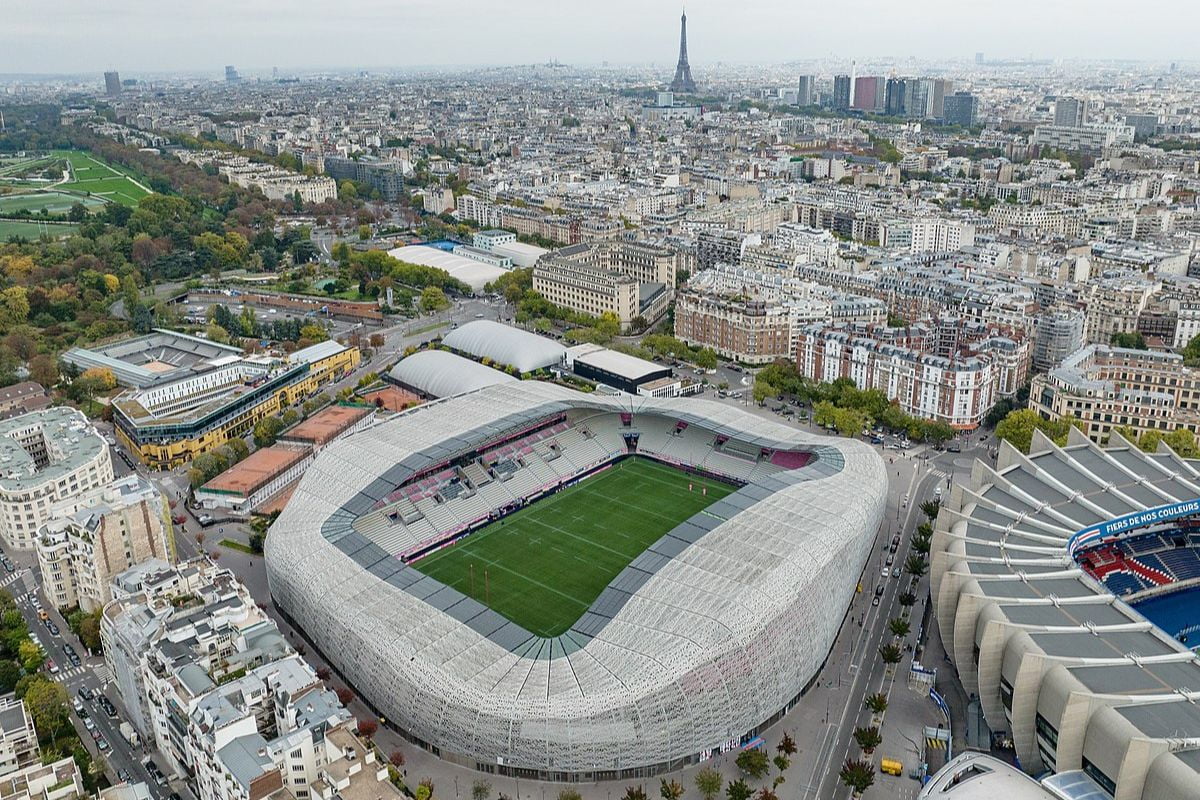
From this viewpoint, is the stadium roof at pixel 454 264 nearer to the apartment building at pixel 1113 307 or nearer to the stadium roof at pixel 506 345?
the stadium roof at pixel 506 345

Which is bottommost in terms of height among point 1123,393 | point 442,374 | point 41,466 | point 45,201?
point 41,466

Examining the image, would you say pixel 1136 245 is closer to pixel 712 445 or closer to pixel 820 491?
pixel 712 445

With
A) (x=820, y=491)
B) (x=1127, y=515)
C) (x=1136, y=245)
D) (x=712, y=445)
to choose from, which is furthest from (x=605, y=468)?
(x=1136, y=245)

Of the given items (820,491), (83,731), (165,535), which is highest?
(820,491)

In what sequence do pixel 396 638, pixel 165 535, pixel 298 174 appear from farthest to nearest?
pixel 298 174, pixel 165 535, pixel 396 638

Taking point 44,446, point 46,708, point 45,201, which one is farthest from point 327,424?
point 45,201

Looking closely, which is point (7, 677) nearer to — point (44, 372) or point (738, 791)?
point (738, 791)

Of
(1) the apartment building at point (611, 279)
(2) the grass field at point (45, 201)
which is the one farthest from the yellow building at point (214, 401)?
(2) the grass field at point (45, 201)

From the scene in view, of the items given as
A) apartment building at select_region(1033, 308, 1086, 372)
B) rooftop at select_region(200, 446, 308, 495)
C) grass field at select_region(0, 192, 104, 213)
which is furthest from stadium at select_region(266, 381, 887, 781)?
grass field at select_region(0, 192, 104, 213)
